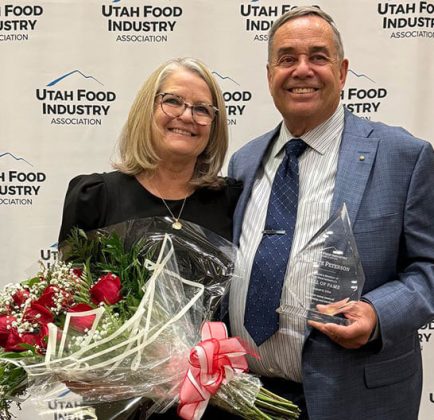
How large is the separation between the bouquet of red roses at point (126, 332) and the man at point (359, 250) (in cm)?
→ 22

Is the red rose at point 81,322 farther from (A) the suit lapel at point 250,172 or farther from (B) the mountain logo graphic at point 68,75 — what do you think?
(B) the mountain logo graphic at point 68,75

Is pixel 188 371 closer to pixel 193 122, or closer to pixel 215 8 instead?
pixel 193 122

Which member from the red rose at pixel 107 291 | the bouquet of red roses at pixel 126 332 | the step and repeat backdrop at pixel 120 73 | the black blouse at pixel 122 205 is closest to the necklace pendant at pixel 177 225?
the bouquet of red roses at pixel 126 332

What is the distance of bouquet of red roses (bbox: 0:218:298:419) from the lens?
1.14m

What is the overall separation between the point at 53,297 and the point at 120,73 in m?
1.67

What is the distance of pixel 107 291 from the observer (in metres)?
1.21

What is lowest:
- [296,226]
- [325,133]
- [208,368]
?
[208,368]

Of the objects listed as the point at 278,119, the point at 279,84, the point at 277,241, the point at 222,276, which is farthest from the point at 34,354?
the point at 278,119

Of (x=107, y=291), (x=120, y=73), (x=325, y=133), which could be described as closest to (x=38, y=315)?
(x=107, y=291)

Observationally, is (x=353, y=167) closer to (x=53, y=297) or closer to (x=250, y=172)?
(x=250, y=172)

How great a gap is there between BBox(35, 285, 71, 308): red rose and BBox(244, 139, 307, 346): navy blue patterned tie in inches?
22.7

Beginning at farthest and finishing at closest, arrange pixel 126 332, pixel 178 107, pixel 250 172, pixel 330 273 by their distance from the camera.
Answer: pixel 250 172 → pixel 178 107 → pixel 330 273 → pixel 126 332

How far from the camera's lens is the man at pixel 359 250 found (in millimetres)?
1512

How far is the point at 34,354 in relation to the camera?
1159 millimetres
